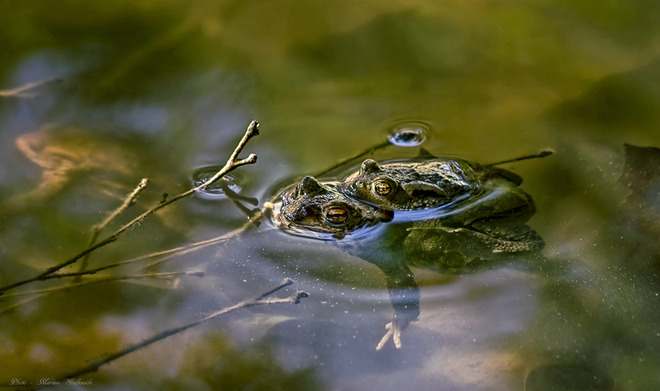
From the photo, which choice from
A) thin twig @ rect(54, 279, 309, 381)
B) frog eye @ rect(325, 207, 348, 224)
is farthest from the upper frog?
thin twig @ rect(54, 279, 309, 381)

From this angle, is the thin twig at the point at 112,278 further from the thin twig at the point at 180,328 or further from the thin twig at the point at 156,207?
the thin twig at the point at 180,328

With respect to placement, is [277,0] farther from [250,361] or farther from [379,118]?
[250,361]

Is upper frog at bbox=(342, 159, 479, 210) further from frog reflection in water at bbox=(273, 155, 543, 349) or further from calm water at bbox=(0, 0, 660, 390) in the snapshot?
calm water at bbox=(0, 0, 660, 390)

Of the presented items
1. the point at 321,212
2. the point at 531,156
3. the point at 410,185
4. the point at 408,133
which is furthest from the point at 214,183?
the point at 531,156

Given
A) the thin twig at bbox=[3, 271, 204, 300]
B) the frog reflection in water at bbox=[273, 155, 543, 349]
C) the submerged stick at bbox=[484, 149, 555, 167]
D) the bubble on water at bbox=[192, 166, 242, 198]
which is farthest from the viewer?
the submerged stick at bbox=[484, 149, 555, 167]

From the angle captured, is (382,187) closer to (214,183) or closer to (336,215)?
(336,215)

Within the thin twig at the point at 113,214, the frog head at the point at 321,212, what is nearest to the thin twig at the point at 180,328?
the frog head at the point at 321,212
